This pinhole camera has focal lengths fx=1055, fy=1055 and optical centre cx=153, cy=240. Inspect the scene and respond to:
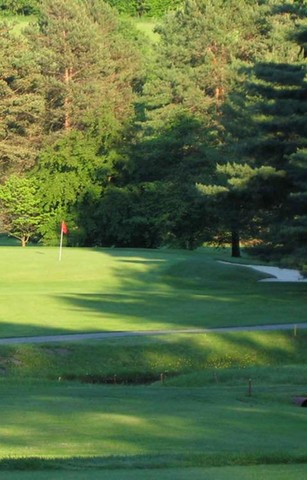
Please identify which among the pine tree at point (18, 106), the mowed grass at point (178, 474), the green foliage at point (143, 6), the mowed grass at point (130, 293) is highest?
the green foliage at point (143, 6)

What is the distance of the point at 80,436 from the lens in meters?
12.4

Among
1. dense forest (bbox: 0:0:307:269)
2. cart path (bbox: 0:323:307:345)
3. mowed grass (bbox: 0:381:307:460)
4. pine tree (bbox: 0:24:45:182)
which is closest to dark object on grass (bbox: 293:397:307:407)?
mowed grass (bbox: 0:381:307:460)

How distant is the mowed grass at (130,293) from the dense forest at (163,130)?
2188mm

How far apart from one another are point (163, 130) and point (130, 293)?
3115 cm

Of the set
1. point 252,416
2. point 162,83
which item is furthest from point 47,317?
point 162,83

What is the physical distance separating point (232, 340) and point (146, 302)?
8349 mm

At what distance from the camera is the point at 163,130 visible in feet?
227

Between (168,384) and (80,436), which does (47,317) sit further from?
(80,436)

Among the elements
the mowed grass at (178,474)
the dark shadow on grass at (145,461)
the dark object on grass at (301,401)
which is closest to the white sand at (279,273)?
the dark object on grass at (301,401)

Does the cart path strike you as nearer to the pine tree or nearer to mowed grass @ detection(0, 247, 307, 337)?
mowed grass @ detection(0, 247, 307, 337)

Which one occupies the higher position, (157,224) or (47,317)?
(157,224)

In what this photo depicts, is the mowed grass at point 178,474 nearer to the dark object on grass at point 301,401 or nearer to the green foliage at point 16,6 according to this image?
the dark object on grass at point 301,401

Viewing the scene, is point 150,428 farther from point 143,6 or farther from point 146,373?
point 143,6

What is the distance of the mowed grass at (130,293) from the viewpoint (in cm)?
3156
